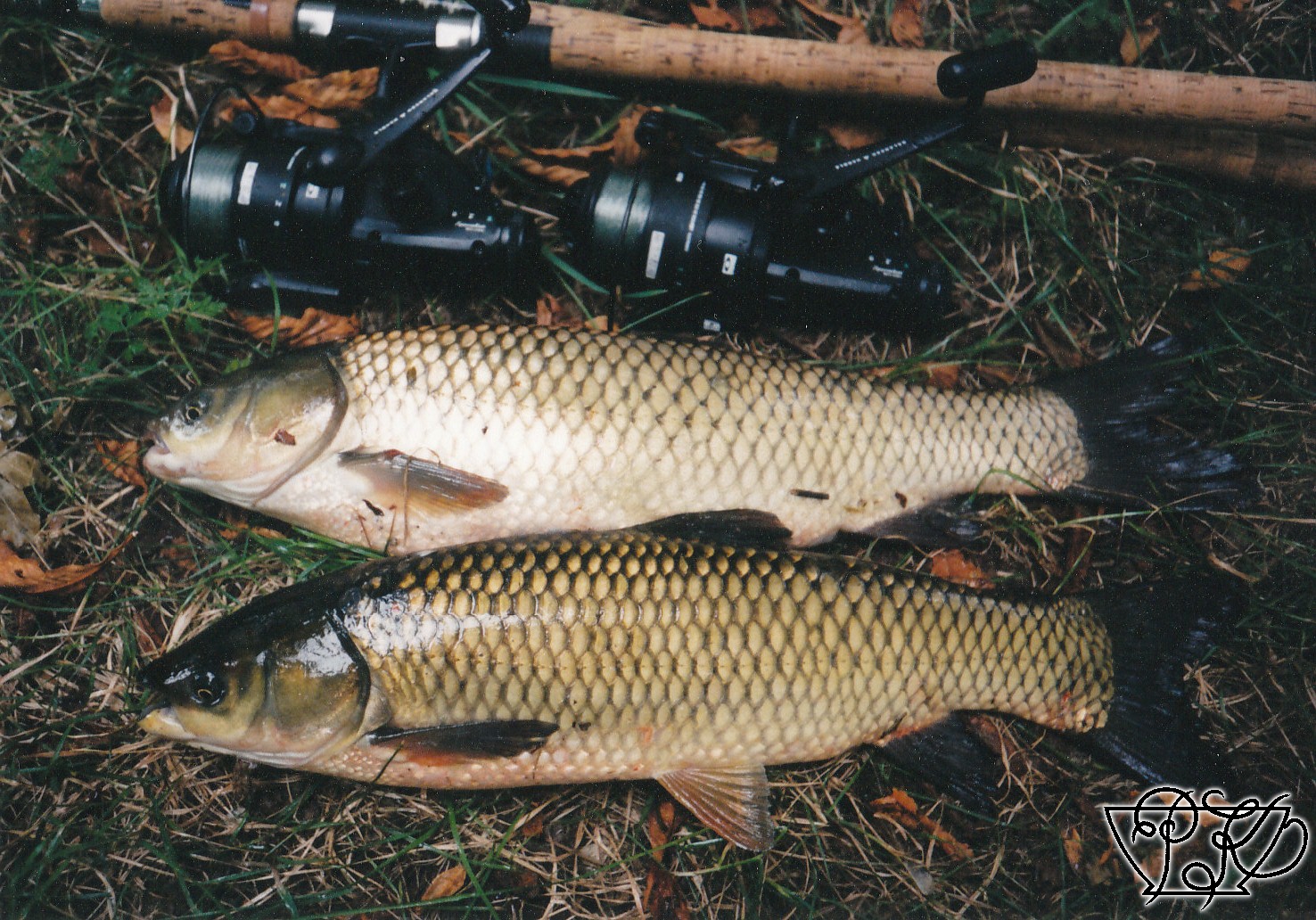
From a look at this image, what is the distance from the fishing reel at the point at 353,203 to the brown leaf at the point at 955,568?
1.53 m

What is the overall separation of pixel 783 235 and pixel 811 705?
1263mm

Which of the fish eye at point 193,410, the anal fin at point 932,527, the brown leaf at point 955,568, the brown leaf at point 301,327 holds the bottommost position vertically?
the brown leaf at point 955,568

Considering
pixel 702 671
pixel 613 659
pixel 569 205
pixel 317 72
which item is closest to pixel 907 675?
pixel 702 671

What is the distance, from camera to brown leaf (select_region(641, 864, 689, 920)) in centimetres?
225

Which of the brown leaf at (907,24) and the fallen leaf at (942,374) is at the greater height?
the brown leaf at (907,24)

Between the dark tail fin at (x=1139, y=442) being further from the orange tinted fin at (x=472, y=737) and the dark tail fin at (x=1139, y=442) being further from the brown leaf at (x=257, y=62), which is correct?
the brown leaf at (x=257, y=62)

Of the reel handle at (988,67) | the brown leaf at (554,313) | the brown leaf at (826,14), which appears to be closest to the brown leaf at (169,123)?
the brown leaf at (554,313)

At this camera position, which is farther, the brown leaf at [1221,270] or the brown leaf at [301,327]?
Answer: the brown leaf at [1221,270]

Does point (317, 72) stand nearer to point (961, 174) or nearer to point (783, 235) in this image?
point (783, 235)

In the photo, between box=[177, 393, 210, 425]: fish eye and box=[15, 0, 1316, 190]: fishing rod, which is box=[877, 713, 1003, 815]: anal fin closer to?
box=[15, 0, 1316, 190]: fishing rod

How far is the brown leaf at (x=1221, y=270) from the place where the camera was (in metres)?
2.61

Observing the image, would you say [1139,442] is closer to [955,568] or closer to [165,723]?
[955,568]

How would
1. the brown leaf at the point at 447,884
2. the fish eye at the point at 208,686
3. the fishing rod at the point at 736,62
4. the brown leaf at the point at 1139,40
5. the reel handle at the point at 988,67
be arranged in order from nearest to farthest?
the fish eye at the point at 208,686, the reel handle at the point at 988,67, the brown leaf at the point at 447,884, the fishing rod at the point at 736,62, the brown leaf at the point at 1139,40

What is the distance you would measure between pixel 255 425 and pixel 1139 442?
98.7 inches
